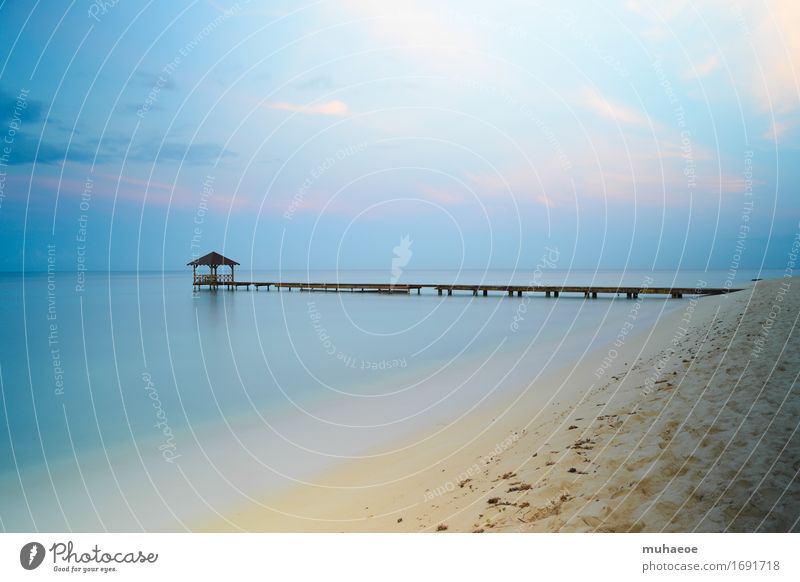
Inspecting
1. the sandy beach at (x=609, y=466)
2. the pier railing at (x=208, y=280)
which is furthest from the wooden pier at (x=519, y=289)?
the sandy beach at (x=609, y=466)

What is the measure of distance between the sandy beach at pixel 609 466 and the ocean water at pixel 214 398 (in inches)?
54.6

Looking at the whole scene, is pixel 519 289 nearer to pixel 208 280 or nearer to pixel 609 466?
pixel 208 280

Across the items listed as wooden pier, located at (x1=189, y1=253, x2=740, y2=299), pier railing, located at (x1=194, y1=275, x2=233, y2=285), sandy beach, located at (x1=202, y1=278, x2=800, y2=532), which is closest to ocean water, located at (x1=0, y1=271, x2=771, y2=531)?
sandy beach, located at (x1=202, y1=278, x2=800, y2=532)

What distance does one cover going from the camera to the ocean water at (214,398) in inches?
310

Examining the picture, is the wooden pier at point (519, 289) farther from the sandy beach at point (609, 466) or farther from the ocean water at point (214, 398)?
the sandy beach at point (609, 466)

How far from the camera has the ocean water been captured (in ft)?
25.8

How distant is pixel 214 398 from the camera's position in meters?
13.4

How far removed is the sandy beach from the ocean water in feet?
4.55

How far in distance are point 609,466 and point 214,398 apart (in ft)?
36.0

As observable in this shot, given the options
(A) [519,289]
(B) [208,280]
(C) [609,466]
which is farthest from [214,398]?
(B) [208,280]

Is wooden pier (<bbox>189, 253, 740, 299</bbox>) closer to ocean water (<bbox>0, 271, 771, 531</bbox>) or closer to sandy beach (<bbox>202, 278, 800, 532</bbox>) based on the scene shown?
ocean water (<bbox>0, 271, 771, 531</bbox>)

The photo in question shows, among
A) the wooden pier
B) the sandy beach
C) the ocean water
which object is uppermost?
the wooden pier
